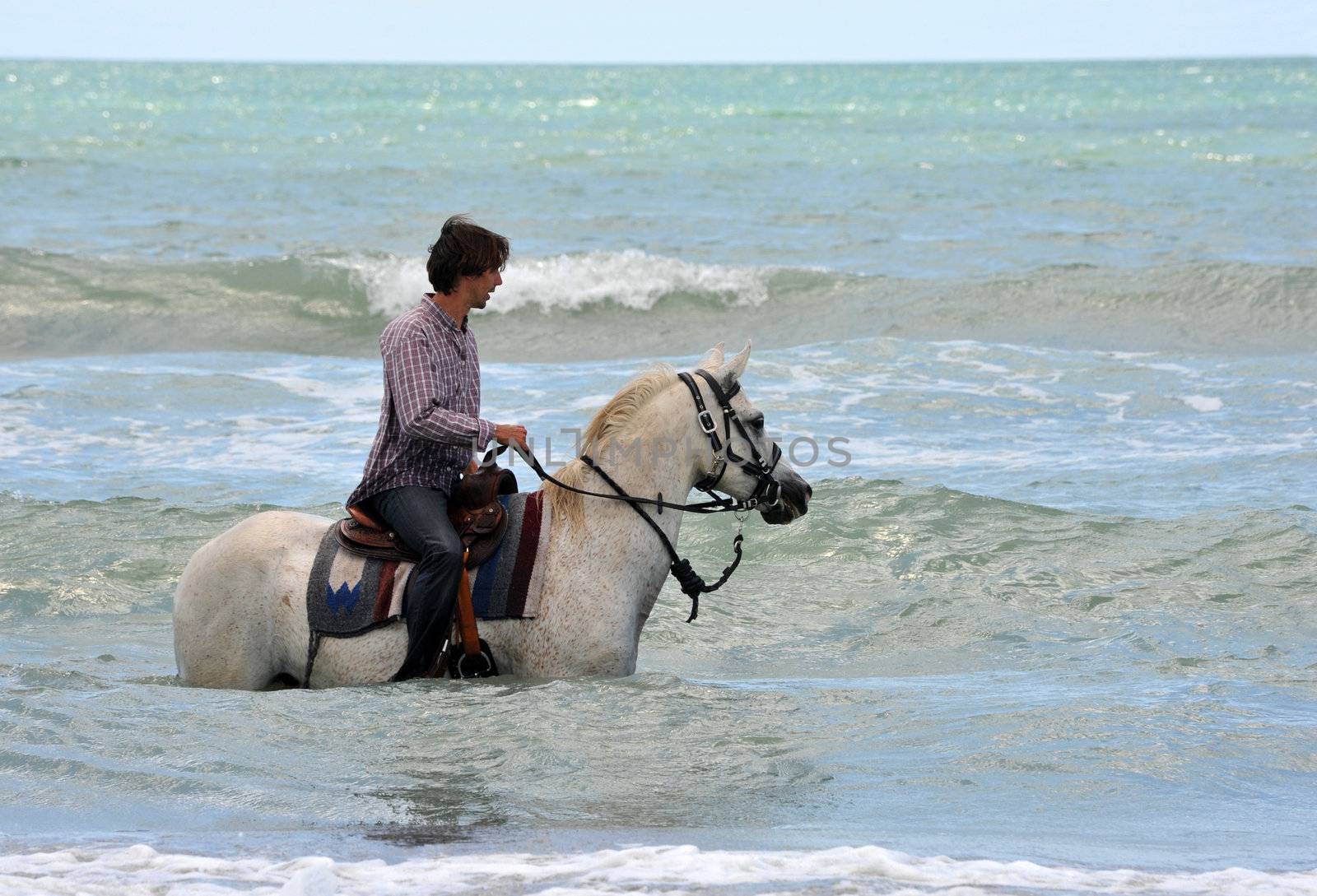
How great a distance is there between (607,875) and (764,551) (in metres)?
5.28

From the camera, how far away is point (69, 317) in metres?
18.6

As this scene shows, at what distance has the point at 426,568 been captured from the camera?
5.37m

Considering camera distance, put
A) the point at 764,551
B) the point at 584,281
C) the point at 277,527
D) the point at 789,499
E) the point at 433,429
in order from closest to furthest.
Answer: the point at 433,429 < the point at 277,527 < the point at 789,499 < the point at 764,551 < the point at 584,281

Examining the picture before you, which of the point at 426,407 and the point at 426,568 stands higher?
the point at 426,407

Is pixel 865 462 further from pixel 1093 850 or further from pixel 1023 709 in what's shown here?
pixel 1093 850

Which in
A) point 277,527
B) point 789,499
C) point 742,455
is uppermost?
point 742,455

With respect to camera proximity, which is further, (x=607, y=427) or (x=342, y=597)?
(x=607, y=427)

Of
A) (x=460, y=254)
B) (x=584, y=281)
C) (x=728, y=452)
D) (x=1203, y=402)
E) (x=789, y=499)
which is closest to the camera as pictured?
(x=460, y=254)

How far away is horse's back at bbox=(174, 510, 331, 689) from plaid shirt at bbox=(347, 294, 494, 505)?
337 mm

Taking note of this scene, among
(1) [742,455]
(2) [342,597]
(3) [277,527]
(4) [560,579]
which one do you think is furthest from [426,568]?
(1) [742,455]

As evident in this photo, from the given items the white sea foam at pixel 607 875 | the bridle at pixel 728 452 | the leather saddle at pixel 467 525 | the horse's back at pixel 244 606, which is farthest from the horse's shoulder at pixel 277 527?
the white sea foam at pixel 607 875

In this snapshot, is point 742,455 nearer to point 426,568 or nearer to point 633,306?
point 426,568

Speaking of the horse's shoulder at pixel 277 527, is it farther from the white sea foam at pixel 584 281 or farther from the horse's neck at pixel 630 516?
the white sea foam at pixel 584 281

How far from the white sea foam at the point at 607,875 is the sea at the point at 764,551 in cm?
2
